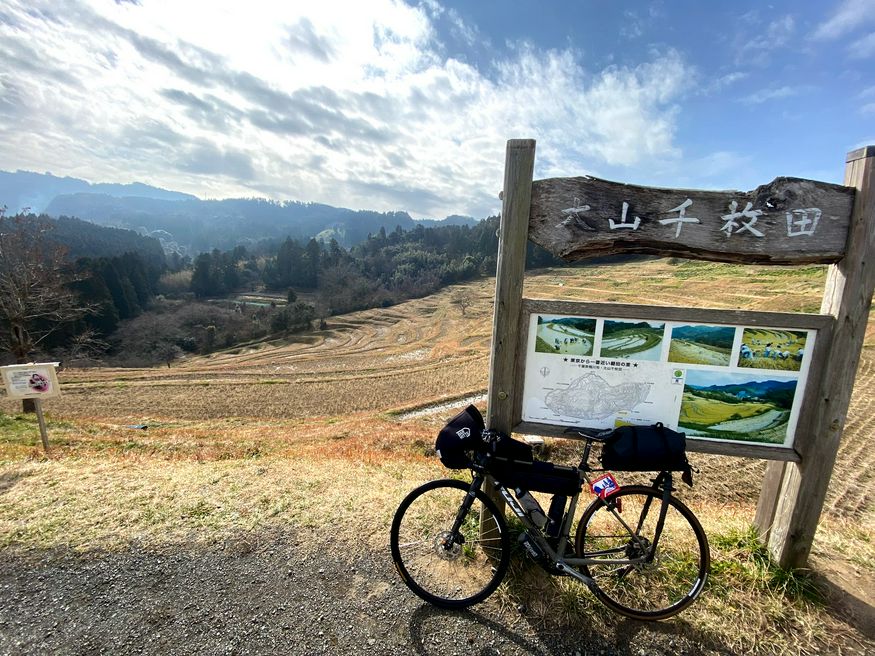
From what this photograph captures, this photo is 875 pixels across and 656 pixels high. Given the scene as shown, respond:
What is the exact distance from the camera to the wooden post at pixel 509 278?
3273mm

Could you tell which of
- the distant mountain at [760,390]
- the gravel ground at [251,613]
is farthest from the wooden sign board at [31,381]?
the distant mountain at [760,390]

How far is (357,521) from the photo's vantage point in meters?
4.52

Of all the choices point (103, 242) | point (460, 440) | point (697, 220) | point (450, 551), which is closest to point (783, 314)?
point (697, 220)

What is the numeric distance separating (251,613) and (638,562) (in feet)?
11.1

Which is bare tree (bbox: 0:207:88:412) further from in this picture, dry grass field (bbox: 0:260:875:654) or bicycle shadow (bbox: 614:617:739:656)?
bicycle shadow (bbox: 614:617:739:656)

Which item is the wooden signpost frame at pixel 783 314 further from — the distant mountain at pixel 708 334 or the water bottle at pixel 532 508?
the water bottle at pixel 532 508

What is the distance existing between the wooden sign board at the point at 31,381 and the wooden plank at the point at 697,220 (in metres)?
10.2

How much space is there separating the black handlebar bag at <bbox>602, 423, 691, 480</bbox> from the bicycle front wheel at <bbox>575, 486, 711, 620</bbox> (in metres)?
0.30

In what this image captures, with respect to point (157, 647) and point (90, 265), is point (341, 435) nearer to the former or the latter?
point (157, 647)

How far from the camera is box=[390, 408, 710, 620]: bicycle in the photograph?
329 cm

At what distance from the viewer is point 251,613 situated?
3.33 meters

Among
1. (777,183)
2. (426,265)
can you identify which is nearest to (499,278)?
(777,183)

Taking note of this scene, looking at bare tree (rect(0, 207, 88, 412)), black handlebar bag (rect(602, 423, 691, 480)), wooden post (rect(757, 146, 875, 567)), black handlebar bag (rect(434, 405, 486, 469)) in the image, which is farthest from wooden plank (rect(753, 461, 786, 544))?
bare tree (rect(0, 207, 88, 412))

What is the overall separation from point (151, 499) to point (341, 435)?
470 inches
